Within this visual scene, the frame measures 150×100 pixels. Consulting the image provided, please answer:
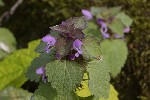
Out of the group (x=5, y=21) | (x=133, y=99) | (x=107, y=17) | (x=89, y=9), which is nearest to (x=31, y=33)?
(x=5, y=21)

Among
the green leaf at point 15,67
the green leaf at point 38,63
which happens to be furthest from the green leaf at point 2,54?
the green leaf at point 38,63

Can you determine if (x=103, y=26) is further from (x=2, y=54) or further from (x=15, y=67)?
(x=2, y=54)

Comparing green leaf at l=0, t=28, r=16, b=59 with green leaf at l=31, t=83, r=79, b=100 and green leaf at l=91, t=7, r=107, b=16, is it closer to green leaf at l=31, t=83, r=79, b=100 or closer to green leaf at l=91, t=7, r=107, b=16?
green leaf at l=91, t=7, r=107, b=16

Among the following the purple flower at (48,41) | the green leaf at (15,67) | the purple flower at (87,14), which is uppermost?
the purple flower at (87,14)

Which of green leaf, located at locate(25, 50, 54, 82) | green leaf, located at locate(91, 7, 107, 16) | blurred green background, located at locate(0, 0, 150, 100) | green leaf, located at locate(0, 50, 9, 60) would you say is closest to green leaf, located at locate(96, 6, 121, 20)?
green leaf, located at locate(91, 7, 107, 16)

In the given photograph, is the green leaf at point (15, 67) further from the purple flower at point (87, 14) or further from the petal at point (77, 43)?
the petal at point (77, 43)

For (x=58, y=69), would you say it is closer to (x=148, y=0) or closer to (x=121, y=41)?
(x=121, y=41)
